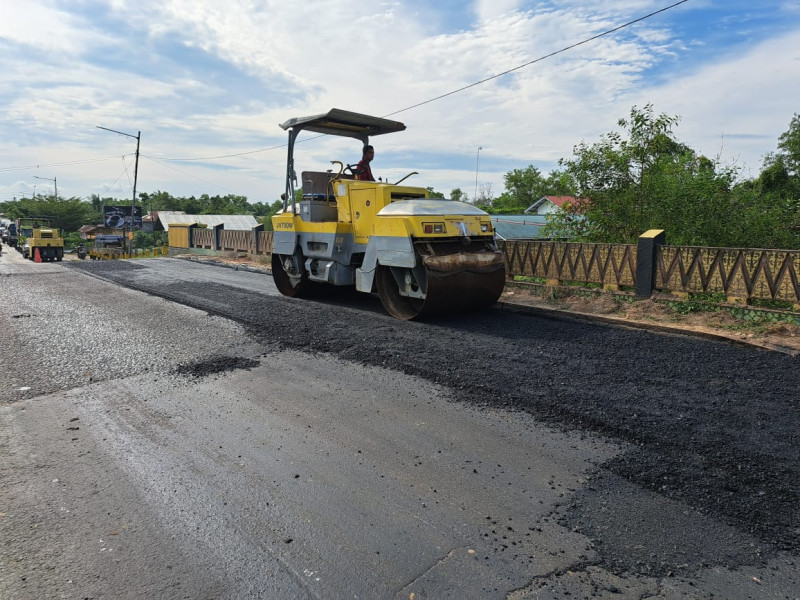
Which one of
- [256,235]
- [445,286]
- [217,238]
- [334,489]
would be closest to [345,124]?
[445,286]

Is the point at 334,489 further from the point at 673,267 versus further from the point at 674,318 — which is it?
the point at 673,267

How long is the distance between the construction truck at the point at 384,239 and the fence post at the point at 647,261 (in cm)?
240

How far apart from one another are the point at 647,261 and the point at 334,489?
24.1ft

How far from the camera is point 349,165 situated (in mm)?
9766

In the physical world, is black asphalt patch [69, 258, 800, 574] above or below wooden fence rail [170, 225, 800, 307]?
below

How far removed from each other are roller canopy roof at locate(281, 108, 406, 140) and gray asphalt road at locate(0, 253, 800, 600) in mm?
4788

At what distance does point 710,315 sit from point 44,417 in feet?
27.2

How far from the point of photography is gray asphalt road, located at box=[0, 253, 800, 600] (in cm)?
246

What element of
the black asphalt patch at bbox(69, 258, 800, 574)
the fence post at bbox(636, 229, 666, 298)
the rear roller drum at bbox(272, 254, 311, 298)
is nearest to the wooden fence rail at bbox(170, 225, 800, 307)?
the fence post at bbox(636, 229, 666, 298)

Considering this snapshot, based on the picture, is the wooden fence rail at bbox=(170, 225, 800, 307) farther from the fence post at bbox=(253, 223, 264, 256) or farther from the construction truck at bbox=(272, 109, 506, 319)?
the fence post at bbox=(253, 223, 264, 256)

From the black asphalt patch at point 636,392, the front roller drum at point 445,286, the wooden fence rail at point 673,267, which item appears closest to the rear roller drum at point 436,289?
the front roller drum at point 445,286

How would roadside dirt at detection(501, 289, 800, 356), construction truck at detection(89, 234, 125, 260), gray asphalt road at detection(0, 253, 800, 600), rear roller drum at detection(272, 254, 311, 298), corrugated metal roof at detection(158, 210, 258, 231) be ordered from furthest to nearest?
corrugated metal roof at detection(158, 210, 258, 231) → construction truck at detection(89, 234, 125, 260) → rear roller drum at detection(272, 254, 311, 298) → roadside dirt at detection(501, 289, 800, 356) → gray asphalt road at detection(0, 253, 800, 600)

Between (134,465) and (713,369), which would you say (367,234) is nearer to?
(713,369)

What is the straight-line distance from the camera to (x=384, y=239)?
817 cm
